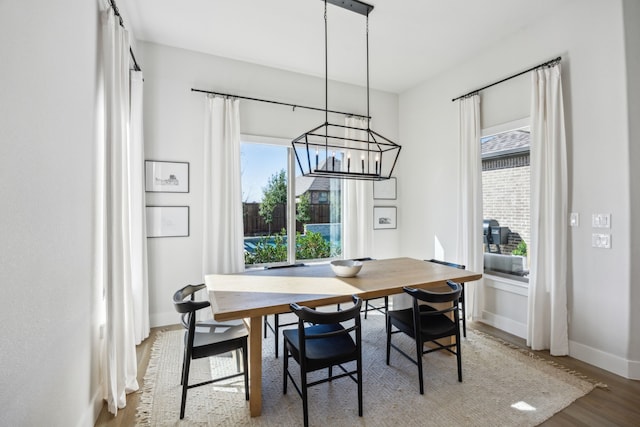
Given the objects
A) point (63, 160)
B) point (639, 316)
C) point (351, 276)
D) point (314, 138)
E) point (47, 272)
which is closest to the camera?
point (47, 272)

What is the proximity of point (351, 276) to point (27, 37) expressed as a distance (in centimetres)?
245

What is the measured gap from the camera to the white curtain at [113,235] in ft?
6.84

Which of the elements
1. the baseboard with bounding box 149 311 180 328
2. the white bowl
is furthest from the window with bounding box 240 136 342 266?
the white bowl

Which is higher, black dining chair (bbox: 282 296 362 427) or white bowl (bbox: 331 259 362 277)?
white bowl (bbox: 331 259 362 277)

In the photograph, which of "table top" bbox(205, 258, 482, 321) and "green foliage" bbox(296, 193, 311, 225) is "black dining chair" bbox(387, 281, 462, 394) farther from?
"green foliage" bbox(296, 193, 311, 225)

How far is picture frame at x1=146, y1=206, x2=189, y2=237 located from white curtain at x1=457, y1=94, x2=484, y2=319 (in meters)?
3.33

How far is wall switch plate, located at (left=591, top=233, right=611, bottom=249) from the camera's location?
258 centimetres

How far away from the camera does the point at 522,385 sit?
2.38m

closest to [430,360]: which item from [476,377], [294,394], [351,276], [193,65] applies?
[476,377]

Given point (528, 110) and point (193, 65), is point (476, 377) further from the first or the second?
point (193, 65)

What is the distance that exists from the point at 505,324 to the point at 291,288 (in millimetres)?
2587

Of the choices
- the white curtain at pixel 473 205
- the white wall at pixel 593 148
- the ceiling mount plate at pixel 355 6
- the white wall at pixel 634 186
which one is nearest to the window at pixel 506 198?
the white curtain at pixel 473 205

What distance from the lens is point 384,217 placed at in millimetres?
4945

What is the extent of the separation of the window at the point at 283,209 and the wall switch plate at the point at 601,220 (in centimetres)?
286
